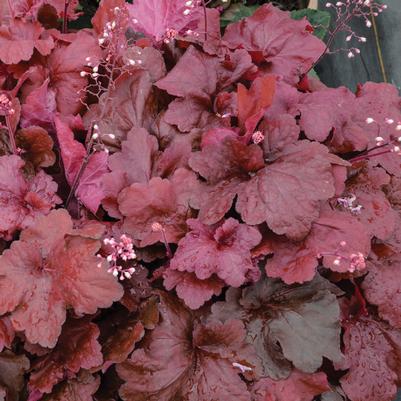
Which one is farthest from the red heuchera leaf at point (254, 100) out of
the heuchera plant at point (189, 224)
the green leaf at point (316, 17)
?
the green leaf at point (316, 17)

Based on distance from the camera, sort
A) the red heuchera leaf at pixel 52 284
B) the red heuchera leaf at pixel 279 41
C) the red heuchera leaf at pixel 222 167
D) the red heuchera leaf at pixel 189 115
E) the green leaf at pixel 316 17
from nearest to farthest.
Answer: the red heuchera leaf at pixel 52 284 → the red heuchera leaf at pixel 222 167 → the red heuchera leaf at pixel 189 115 → the red heuchera leaf at pixel 279 41 → the green leaf at pixel 316 17

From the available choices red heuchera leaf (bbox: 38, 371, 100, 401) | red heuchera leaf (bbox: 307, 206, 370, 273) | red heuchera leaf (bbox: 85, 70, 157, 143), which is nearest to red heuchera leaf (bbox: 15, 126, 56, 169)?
red heuchera leaf (bbox: 85, 70, 157, 143)

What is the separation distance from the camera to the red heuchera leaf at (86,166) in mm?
1152

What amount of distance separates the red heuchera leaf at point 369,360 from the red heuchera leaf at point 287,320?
90 mm

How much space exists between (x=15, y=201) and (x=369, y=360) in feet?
2.54

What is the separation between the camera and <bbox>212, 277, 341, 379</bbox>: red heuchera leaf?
1079mm

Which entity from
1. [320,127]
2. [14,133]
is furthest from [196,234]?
[14,133]

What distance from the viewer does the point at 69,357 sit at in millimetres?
1059

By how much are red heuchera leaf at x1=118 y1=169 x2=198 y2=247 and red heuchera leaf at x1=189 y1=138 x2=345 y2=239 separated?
45mm

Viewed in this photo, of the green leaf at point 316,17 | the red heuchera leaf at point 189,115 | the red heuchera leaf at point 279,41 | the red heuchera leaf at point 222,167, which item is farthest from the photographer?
the green leaf at point 316,17

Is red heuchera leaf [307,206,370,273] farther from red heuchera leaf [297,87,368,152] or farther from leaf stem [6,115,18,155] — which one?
leaf stem [6,115,18,155]

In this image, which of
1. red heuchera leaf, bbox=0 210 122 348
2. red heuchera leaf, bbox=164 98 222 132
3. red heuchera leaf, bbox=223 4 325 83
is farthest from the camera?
red heuchera leaf, bbox=223 4 325 83

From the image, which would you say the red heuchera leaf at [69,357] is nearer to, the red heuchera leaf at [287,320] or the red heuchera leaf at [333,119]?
the red heuchera leaf at [287,320]

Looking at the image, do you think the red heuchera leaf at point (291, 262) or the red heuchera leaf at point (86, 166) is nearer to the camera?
the red heuchera leaf at point (291, 262)
